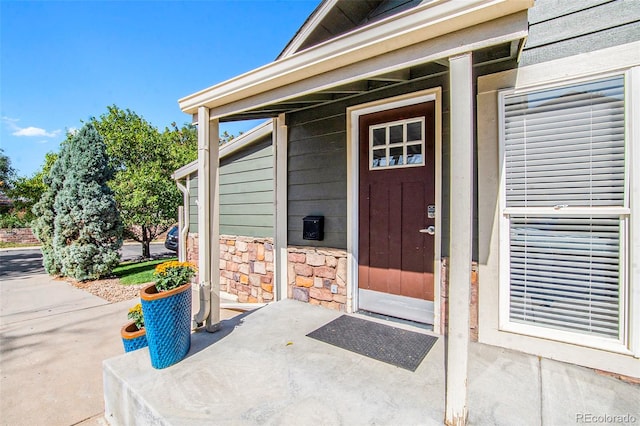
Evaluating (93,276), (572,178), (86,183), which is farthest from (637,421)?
(86,183)

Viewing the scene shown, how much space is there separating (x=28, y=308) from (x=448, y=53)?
6893 mm

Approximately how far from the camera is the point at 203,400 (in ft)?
5.65

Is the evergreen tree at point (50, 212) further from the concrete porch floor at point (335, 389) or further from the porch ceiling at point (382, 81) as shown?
the concrete porch floor at point (335, 389)

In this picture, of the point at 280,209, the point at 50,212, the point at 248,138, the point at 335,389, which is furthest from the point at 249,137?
the point at 50,212

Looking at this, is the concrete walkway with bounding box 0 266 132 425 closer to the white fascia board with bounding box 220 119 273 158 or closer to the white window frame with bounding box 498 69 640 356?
the white fascia board with bounding box 220 119 273 158

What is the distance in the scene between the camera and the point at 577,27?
203cm

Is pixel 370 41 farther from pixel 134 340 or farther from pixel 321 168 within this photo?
pixel 134 340

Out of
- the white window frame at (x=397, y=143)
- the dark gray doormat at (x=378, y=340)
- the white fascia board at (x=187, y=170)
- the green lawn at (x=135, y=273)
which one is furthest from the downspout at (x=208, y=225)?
the green lawn at (x=135, y=273)

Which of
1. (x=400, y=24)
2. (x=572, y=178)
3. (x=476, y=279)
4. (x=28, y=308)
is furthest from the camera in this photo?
(x=28, y=308)

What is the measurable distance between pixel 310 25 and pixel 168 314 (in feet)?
10.3

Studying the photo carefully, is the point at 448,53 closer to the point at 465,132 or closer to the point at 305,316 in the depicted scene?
the point at 465,132

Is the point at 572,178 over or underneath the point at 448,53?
underneath

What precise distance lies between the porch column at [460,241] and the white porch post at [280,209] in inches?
96.2

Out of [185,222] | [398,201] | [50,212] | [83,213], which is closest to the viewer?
[398,201]
